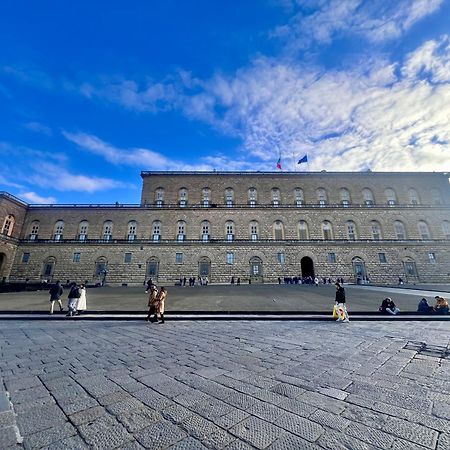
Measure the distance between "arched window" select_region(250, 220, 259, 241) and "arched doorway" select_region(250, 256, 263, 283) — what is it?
2345 mm

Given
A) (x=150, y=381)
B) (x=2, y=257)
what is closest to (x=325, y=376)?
(x=150, y=381)

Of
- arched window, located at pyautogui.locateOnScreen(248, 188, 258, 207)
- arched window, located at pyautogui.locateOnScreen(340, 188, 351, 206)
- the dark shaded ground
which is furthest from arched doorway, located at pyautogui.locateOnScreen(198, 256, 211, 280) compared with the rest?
arched window, located at pyautogui.locateOnScreen(340, 188, 351, 206)

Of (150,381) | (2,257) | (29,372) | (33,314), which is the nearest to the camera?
(150,381)

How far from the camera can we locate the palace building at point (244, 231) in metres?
24.7

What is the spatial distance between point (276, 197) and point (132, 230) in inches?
696

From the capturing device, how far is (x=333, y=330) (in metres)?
6.16

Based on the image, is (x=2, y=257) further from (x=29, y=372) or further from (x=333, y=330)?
(x=333, y=330)

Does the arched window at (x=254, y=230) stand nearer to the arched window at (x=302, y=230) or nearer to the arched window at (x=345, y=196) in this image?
the arched window at (x=302, y=230)

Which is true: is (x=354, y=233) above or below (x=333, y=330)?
above

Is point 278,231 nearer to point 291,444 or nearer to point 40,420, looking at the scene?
point 291,444

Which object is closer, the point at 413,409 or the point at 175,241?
the point at 413,409

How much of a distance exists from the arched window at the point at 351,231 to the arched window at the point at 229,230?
13323 millimetres

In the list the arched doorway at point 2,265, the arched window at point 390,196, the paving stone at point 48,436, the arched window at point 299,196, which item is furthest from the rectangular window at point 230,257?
the arched doorway at point 2,265

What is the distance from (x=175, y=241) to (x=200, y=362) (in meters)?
22.3
